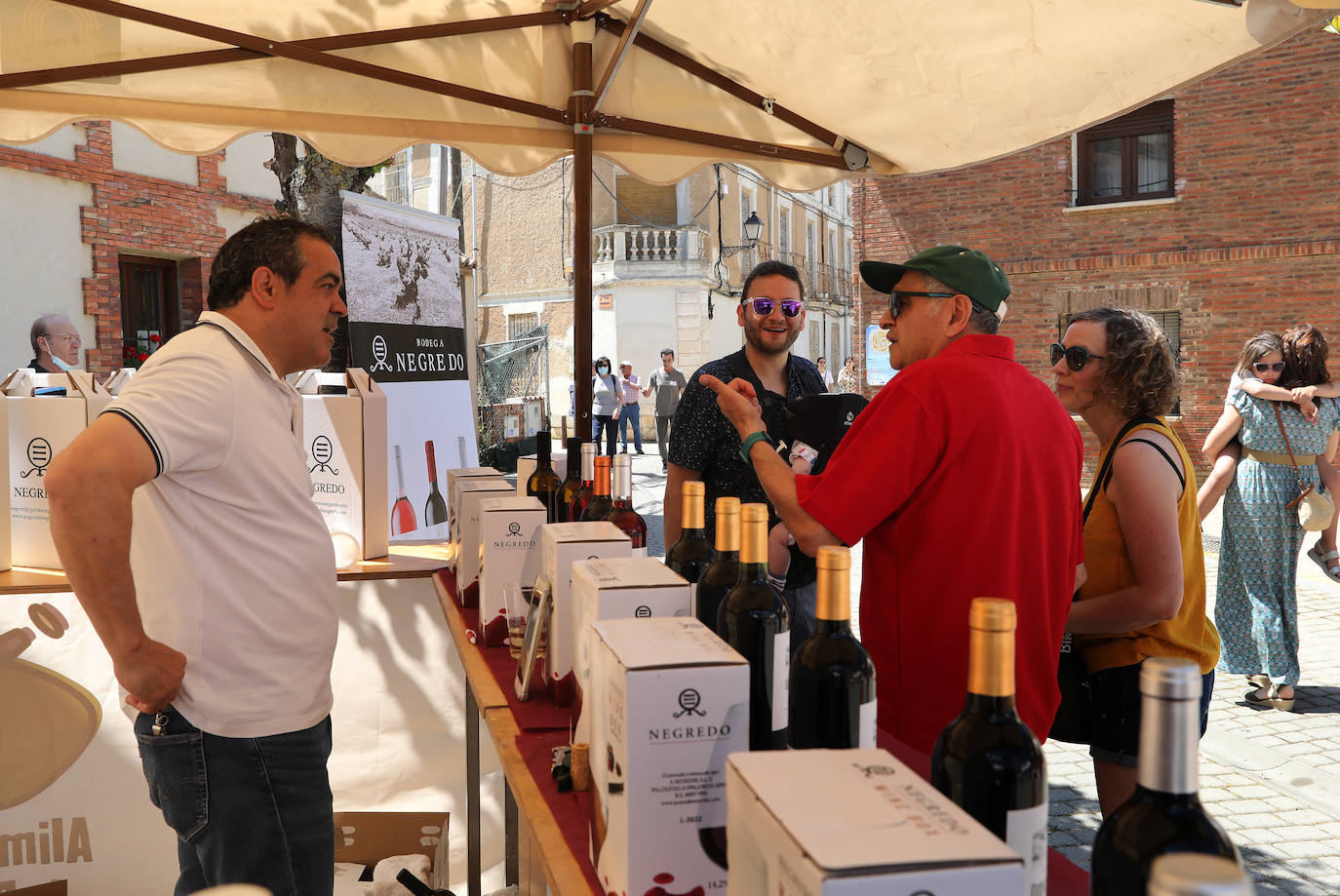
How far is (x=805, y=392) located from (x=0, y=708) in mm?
2700

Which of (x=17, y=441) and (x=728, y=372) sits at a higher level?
(x=728, y=372)

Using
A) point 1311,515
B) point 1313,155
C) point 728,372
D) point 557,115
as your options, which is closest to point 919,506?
point 728,372

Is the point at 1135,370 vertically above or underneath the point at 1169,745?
above

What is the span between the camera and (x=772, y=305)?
2.88m

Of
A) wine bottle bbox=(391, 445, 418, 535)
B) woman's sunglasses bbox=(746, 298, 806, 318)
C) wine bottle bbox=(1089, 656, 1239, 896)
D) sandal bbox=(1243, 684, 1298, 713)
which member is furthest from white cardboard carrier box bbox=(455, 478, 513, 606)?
sandal bbox=(1243, 684, 1298, 713)

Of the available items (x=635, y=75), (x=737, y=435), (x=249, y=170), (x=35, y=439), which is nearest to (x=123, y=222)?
(x=249, y=170)

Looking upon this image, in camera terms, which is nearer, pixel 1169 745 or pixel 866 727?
pixel 1169 745

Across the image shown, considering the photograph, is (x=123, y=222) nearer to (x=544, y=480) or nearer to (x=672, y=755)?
(x=544, y=480)

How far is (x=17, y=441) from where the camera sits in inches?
123

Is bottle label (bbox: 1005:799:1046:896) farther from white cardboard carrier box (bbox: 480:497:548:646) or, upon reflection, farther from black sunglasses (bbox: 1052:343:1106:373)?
black sunglasses (bbox: 1052:343:1106:373)

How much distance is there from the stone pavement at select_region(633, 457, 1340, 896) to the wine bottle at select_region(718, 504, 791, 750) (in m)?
2.24

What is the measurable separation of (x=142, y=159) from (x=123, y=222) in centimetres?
92

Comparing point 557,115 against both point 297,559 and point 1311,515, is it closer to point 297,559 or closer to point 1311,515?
point 297,559

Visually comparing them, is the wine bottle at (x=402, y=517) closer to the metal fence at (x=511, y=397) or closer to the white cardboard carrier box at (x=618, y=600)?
the white cardboard carrier box at (x=618, y=600)
